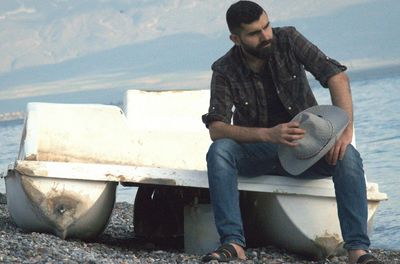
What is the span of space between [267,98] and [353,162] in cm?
63

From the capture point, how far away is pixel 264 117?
6.13 metres

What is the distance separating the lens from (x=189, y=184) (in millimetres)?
6574

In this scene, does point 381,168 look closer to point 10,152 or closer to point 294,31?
point 294,31

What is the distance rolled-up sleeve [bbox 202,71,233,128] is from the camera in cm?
611

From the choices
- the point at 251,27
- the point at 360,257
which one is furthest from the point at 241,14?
the point at 360,257

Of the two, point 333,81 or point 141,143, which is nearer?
point 333,81

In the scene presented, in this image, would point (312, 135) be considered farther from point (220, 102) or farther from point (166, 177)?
point (166, 177)

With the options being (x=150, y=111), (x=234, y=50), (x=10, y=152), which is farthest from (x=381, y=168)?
(x=10, y=152)

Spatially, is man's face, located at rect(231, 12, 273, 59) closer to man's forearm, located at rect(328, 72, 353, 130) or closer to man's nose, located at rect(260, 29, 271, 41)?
man's nose, located at rect(260, 29, 271, 41)

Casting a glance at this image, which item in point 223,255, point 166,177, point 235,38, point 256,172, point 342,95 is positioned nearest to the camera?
point 223,255

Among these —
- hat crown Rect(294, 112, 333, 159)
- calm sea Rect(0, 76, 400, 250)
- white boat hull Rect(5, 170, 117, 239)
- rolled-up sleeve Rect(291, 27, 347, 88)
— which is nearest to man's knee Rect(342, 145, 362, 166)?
hat crown Rect(294, 112, 333, 159)

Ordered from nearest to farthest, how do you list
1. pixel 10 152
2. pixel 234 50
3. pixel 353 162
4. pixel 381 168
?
1. pixel 353 162
2. pixel 234 50
3. pixel 381 168
4. pixel 10 152

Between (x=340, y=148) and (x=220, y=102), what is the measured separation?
0.73m

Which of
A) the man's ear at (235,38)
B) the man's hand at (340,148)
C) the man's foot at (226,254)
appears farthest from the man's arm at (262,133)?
the man's foot at (226,254)
